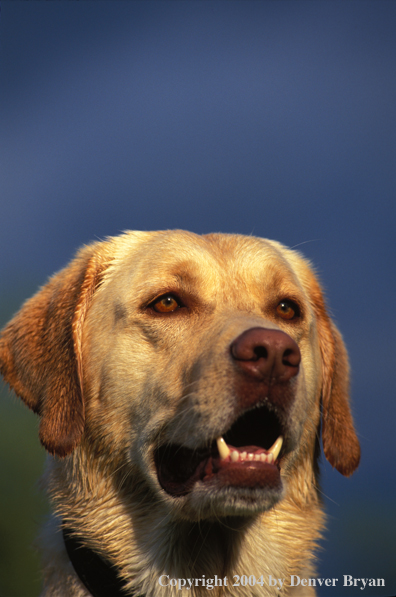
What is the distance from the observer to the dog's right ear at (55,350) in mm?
3223

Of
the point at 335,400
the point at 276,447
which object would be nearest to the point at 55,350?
the point at 276,447

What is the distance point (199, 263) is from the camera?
3.31m

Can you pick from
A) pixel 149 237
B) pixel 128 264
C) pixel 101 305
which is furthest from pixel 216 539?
pixel 149 237

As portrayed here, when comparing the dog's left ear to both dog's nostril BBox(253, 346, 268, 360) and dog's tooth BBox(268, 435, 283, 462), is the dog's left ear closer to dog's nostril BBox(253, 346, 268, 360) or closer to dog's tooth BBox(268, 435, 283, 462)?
dog's tooth BBox(268, 435, 283, 462)

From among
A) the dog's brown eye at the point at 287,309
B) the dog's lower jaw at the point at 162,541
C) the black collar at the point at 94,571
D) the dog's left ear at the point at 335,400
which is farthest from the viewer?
the dog's left ear at the point at 335,400

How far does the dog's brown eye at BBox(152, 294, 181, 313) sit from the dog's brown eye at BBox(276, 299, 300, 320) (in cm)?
67

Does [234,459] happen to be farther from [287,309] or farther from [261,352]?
[287,309]

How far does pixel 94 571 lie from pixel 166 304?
1.57 meters

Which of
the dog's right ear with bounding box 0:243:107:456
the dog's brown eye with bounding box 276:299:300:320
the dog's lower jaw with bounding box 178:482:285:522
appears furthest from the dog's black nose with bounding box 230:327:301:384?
the dog's right ear with bounding box 0:243:107:456

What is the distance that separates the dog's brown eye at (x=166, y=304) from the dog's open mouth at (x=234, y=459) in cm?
78

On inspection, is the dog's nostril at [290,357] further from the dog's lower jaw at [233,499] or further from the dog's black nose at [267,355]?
the dog's lower jaw at [233,499]

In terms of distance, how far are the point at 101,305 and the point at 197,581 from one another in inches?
68.2

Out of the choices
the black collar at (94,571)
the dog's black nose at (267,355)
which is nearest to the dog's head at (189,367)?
the dog's black nose at (267,355)

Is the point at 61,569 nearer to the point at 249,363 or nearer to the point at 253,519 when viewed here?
the point at 253,519
